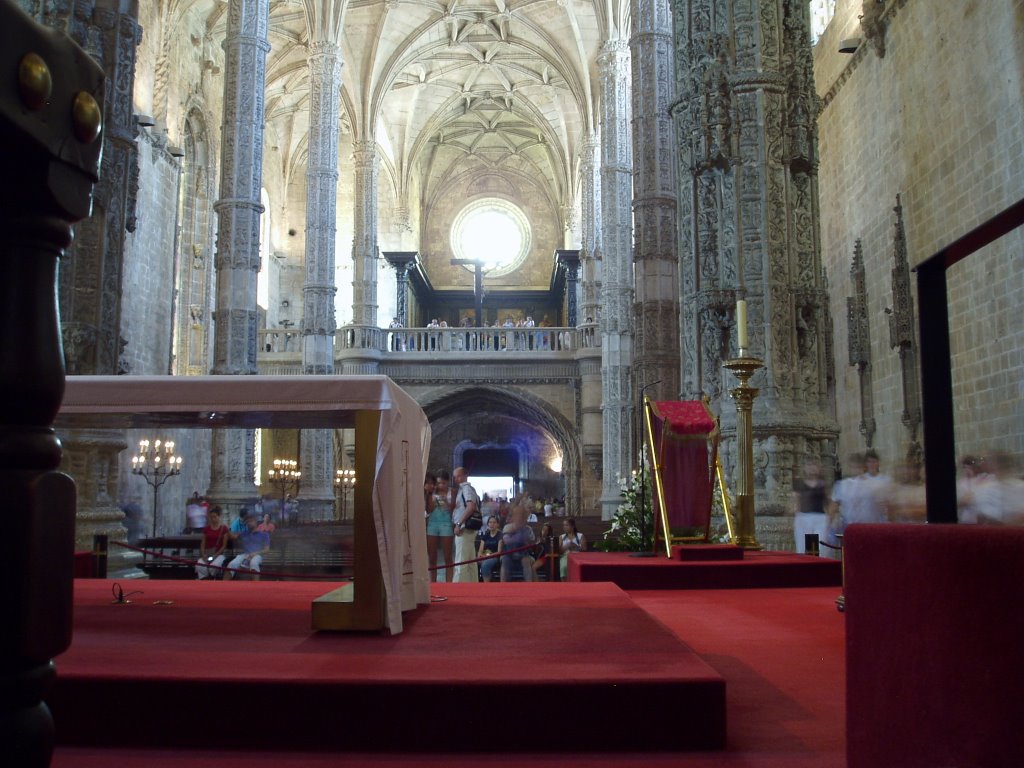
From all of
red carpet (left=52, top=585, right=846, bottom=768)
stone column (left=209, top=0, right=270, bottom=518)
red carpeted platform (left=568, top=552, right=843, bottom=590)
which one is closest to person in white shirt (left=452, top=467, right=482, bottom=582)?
red carpeted platform (left=568, top=552, right=843, bottom=590)

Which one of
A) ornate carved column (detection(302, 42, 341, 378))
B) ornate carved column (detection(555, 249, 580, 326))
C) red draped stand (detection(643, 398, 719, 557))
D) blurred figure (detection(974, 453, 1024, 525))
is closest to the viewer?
blurred figure (detection(974, 453, 1024, 525))

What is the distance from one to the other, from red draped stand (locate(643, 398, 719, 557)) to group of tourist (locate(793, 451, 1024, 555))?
752mm

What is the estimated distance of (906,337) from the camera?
46.9 feet

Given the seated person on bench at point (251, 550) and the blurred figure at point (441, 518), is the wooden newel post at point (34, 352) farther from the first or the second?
the seated person on bench at point (251, 550)

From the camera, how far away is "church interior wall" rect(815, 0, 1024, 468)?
11.5 m

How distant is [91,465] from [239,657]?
594 centimetres

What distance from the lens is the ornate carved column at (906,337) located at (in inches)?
553

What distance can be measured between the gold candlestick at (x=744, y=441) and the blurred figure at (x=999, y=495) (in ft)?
5.70

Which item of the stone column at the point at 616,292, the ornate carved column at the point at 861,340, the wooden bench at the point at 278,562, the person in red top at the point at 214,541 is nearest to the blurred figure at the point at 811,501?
the wooden bench at the point at 278,562

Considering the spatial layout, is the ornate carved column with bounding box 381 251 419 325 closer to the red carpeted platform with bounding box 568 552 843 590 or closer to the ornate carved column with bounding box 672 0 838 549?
the ornate carved column with bounding box 672 0 838 549

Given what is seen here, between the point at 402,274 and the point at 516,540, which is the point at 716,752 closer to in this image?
the point at 516,540

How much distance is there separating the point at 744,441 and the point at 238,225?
12915 millimetres

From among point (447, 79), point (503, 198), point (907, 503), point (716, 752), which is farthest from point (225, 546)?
point (503, 198)

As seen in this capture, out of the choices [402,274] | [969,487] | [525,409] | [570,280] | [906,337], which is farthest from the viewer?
[570,280]
